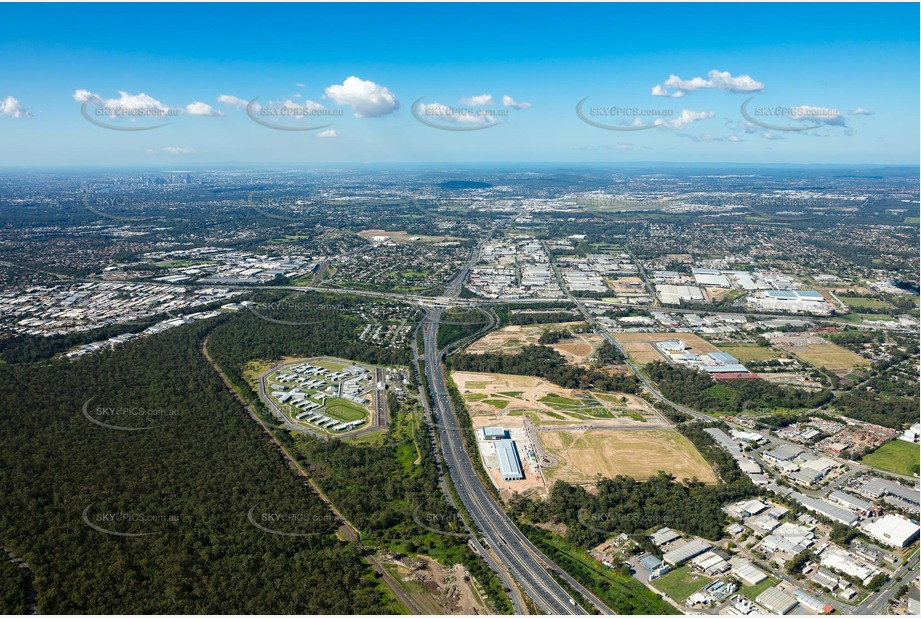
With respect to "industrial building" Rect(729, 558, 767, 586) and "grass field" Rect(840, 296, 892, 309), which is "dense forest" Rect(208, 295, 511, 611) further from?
"grass field" Rect(840, 296, 892, 309)

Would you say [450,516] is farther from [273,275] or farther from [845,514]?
[273,275]

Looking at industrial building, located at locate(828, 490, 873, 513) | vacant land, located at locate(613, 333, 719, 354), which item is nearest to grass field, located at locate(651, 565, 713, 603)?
industrial building, located at locate(828, 490, 873, 513)

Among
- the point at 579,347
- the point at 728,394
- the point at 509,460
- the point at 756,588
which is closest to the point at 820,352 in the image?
the point at 728,394

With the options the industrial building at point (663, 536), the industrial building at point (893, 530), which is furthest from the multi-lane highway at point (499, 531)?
the industrial building at point (893, 530)

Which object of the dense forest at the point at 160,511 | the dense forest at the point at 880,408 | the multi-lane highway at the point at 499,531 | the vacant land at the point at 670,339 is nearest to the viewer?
the dense forest at the point at 160,511

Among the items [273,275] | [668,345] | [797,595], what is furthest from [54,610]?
[273,275]

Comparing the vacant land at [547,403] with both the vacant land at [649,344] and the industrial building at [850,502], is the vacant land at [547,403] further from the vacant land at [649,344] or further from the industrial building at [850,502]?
the industrial building at [850,502]
